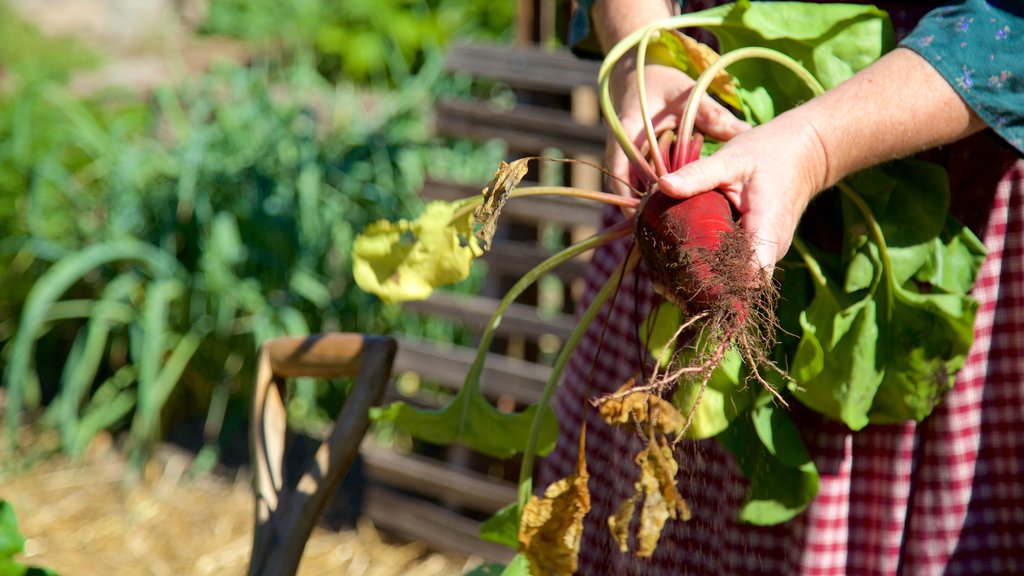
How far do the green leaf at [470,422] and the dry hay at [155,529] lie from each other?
1372mm

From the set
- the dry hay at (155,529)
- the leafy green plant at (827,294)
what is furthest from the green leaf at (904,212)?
the dry hay at (155,529)

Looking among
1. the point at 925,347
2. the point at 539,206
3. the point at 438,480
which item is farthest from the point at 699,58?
the point at 438,480

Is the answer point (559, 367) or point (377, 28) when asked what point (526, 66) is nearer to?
point (559, 367)

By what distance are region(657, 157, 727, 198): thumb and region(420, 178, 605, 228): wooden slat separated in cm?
121

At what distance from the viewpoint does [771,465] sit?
0.87 metres

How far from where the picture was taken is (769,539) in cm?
96

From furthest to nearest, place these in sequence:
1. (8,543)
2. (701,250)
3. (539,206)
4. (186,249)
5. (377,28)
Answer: (377,28) → (186,249) → (539,206) → (8,543) → (701,250)

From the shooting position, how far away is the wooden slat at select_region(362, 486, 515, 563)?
2223mm

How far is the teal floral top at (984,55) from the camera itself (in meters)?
0.76

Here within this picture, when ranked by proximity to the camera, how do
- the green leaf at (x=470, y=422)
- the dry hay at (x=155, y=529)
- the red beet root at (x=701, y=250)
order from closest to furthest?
1. the red beet root at (x=701, y=250)
2. the green leaf at (x=470, y=422)
3. the dry hay at (x=155, y=529)

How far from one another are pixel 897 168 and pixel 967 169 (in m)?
0.09

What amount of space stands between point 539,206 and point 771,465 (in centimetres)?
123

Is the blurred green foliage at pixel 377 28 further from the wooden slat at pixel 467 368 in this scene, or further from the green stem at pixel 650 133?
the green stem at pixel 650 133

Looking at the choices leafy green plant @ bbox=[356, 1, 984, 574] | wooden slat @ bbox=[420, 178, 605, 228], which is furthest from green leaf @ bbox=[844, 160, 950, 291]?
wooden slat @ bbox=[420, 178, 605, 228]
